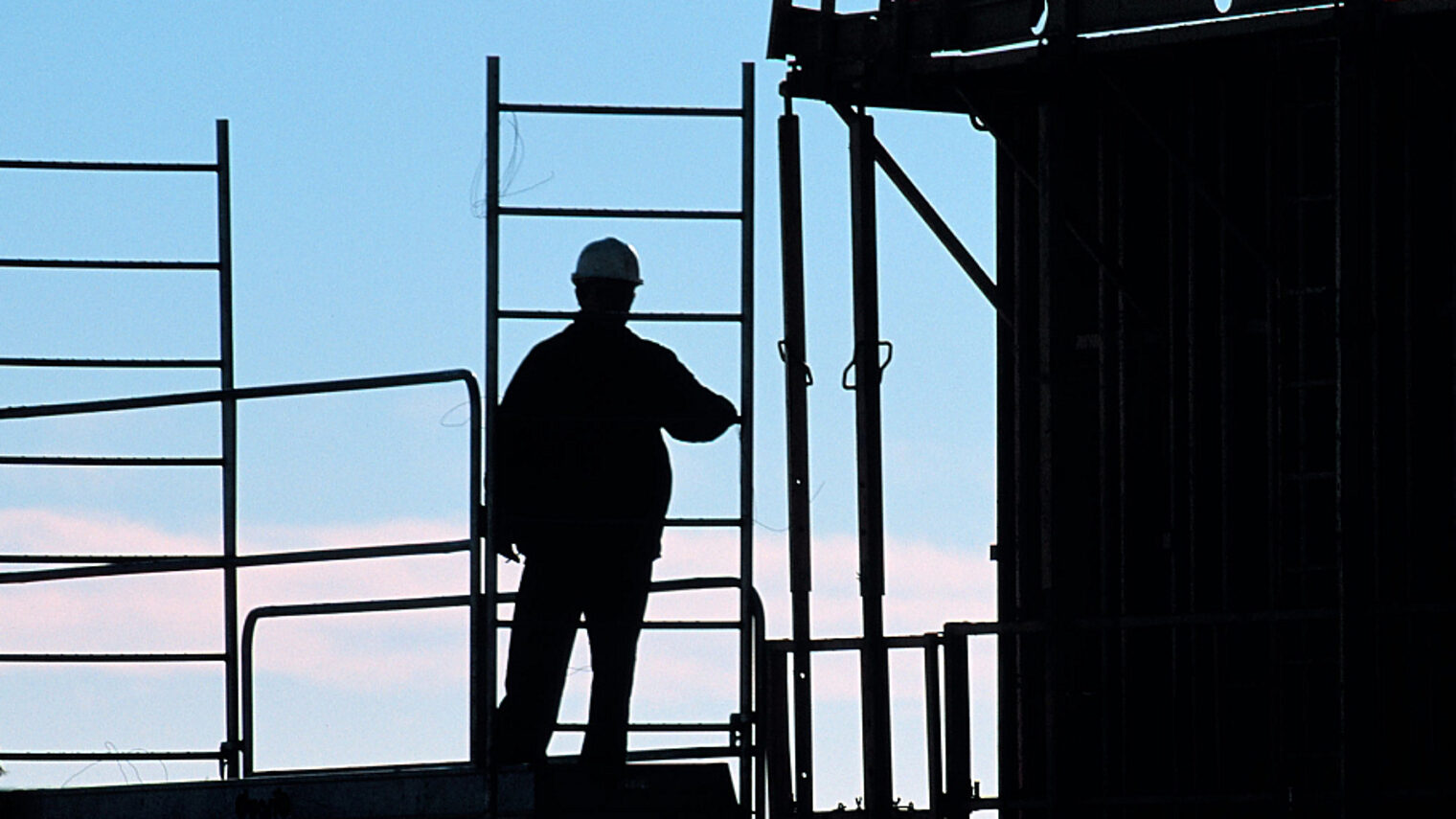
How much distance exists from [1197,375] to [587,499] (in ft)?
19.6

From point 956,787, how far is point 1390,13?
4396mm

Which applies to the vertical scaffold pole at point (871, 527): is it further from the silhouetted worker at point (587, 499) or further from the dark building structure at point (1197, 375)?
the silhouetted worker at point (587, 499)

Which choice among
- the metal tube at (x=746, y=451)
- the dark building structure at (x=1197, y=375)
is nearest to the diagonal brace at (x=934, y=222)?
the dark building structure at (x=1197, y=375)

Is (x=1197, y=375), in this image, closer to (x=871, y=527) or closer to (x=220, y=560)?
(x=871, y=527)

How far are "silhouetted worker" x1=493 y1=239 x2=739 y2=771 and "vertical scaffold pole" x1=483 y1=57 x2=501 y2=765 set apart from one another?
0.53ft

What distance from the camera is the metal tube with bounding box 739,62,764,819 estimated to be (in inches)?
457

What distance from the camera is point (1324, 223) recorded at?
1631 cm

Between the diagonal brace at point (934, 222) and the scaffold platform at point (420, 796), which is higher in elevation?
the diagonal brace at point (934, 222)

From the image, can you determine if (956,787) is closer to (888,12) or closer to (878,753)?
(878,753)

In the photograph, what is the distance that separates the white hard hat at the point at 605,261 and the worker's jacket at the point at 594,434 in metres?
0.24

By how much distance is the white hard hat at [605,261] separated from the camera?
11867mm

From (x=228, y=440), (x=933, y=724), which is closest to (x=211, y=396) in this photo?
(x=228, y=440)

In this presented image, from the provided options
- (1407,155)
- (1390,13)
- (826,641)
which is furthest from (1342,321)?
(1407,155)

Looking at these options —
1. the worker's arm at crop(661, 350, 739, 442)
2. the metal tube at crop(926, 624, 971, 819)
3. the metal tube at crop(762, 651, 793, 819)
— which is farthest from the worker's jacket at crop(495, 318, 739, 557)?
the metal tube at crop(926, 624, 971, 819)
